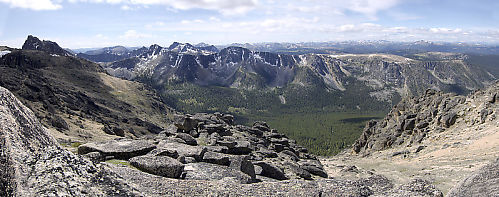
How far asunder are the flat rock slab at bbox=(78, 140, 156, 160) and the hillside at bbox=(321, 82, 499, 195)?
27.6 meters

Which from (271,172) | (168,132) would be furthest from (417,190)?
(168,132)

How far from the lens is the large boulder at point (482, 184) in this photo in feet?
31.1

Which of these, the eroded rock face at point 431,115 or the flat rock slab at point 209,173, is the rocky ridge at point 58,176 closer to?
the flat rock slab at point 209,173

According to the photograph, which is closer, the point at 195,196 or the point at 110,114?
the point at 195,196

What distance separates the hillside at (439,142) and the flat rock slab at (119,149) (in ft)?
90.7

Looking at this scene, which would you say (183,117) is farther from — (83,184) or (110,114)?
(110,114)

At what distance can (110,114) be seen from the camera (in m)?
127

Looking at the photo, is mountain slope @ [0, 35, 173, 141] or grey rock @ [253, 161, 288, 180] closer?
grey rock @ [253, 161, 288, 180]

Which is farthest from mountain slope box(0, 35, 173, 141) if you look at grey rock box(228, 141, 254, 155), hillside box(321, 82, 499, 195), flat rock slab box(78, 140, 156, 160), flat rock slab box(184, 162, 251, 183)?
hillside box(321, 82, 499, 195)

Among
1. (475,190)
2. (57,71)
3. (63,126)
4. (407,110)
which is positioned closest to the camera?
(475,190)

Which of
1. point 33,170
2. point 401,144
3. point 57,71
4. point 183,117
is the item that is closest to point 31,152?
point 33,170

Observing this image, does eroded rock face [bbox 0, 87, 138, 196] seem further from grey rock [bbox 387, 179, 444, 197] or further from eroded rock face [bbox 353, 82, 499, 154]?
eroded rock face [bbox 353, 82, 499, 154]

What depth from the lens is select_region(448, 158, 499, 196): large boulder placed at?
Answer: 9.48 metres

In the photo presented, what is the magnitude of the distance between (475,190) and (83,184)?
546 inches
